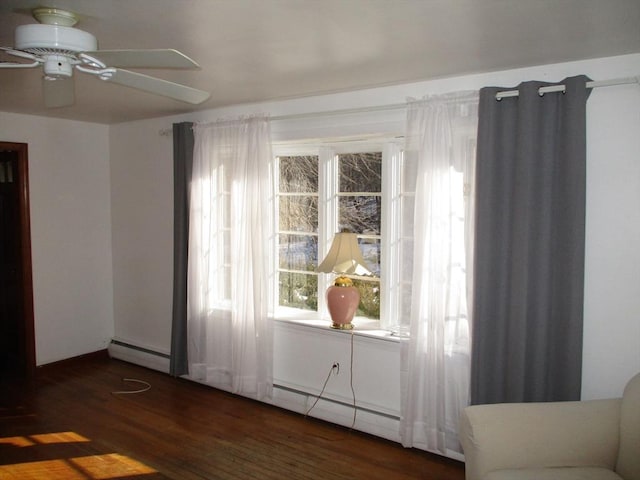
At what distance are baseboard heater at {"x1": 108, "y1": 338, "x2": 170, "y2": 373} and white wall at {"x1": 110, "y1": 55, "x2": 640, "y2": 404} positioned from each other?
0.09 m

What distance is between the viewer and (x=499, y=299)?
2963mm

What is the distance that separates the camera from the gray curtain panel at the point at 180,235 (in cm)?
449

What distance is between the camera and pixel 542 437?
2.42 metres

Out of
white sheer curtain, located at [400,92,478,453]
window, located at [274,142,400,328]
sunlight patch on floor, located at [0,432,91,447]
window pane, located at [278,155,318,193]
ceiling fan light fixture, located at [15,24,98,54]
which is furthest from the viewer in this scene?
window pane, located at [278,155,318,193]

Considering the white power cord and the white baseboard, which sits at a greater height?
the white baseboard

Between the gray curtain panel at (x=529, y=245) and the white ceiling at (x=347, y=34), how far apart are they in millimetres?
326

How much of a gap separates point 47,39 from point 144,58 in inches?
12.8

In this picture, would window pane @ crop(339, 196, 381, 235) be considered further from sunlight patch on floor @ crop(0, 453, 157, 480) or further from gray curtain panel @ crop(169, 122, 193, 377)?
sunlight patch on floor @ crop(0, 453, 157, 480)

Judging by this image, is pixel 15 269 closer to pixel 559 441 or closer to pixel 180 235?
pixel 180 235

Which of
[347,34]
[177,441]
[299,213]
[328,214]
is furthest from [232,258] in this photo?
[347,34]

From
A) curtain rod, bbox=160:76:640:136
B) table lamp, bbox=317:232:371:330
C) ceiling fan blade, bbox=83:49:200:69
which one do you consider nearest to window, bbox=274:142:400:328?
table lamp, bbox=317:232:371:330

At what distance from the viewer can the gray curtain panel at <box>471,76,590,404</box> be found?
2752 millimetres

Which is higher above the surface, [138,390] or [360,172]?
[360,172]

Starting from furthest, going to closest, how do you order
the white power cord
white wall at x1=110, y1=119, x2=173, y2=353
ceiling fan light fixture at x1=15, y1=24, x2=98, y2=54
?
white wall at x1=110, y1=119, x2=173, y2=353 < the white power cord < ceiling fan light fixture at x1=15, y1=24, x2=98, y2=54
